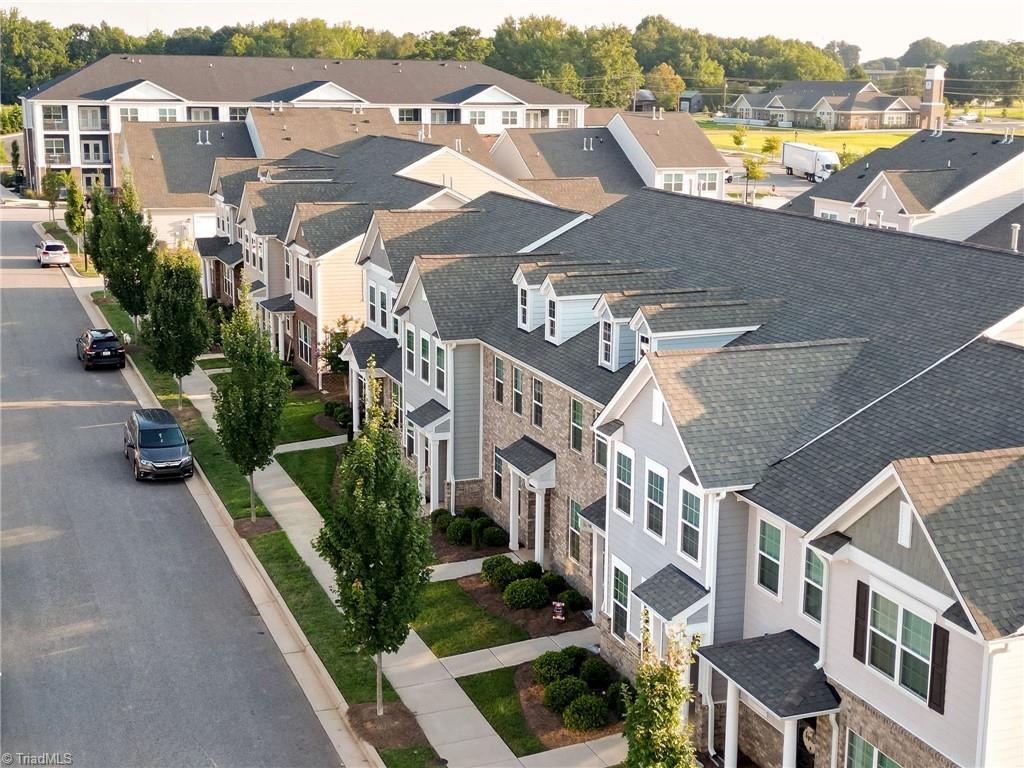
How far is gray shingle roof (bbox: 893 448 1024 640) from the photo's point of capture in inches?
599

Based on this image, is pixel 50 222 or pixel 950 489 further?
pixel 50 222

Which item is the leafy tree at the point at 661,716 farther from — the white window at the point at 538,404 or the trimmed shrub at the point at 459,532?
the trimmed shrub at the point at 459,532

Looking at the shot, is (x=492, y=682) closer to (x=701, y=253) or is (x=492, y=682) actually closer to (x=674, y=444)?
(x=674, y=444)

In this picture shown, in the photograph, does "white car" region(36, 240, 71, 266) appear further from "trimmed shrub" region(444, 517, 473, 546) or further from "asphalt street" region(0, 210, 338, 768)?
"trimmed shrub" region(444, 517, 473, 546)

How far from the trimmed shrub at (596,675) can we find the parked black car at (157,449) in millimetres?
17564

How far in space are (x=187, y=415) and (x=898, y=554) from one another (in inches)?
1248

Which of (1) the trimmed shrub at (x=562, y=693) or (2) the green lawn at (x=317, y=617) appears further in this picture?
(2) the green lawn at (x=317, y=617)

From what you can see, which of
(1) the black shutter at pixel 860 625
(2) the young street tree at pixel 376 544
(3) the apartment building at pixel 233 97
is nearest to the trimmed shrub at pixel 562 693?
(2) the young street tree at pixel 376 544

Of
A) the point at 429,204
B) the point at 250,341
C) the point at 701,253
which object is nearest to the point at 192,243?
the point at 429,204

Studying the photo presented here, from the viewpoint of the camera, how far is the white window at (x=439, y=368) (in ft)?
110

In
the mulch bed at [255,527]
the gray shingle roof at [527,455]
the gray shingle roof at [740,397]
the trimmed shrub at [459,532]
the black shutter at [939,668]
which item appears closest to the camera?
the black shutter at [939,668]

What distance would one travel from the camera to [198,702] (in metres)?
23.2

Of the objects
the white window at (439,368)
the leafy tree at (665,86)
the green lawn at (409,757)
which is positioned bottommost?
the green lawn at (409,757)

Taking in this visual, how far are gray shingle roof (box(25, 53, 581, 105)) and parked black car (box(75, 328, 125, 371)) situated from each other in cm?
5928
